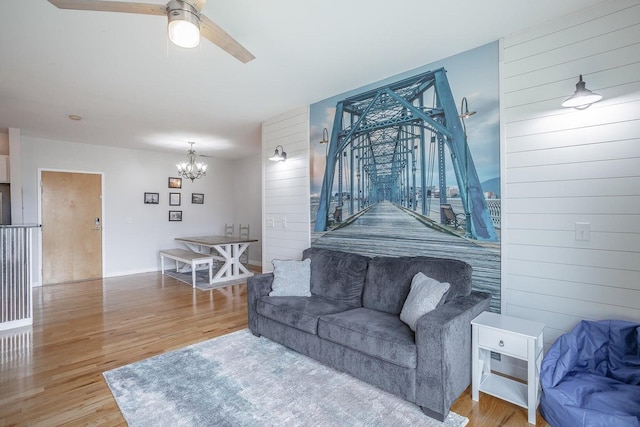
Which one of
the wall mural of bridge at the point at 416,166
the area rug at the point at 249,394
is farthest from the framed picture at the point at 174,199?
the area rug at the point at 249,394

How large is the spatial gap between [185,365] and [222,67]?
9.02ft

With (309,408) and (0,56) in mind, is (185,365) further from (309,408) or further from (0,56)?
(0,56)

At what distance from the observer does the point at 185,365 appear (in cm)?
271

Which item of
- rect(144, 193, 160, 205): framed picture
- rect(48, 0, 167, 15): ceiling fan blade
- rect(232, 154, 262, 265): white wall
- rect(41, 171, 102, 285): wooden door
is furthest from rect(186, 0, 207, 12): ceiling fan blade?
rect(144, 193, 160, 205): framed picture

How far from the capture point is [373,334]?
226 cm

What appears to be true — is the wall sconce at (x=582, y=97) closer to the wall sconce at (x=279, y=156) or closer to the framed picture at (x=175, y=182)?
the wall sconce at (x=279, y=156)

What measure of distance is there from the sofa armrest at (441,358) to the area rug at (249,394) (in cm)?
13

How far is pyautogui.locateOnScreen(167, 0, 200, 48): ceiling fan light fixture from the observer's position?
159 centimetres

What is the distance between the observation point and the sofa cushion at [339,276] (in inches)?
120

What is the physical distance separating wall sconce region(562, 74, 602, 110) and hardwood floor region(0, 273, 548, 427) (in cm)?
208

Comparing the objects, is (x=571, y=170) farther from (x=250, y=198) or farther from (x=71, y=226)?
(x=71, y=226)

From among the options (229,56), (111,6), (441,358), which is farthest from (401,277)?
(111,6)

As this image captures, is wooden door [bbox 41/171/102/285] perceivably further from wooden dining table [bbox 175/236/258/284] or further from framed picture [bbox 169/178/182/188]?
wooden dining table [bbox 175/236/258/284]

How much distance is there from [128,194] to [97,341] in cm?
424
